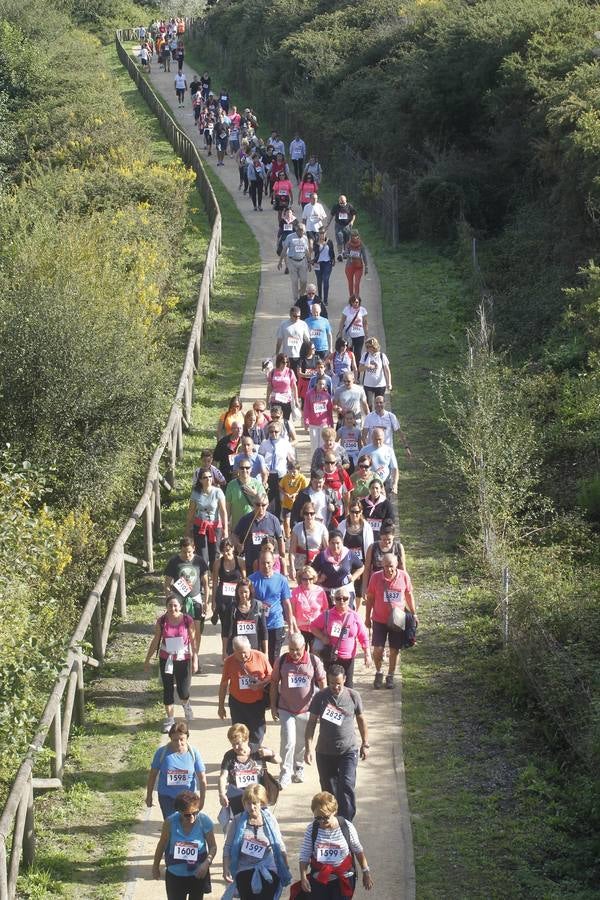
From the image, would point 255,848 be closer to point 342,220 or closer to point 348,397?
point 348,397

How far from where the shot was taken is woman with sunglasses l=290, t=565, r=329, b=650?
41.8 ft

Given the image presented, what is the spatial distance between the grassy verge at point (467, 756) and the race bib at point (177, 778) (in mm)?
1969

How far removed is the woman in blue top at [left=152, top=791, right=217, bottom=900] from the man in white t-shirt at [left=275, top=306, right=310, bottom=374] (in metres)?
10.7

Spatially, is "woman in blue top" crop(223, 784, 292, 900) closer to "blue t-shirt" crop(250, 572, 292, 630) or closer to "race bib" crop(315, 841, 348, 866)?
"race bib" crop(315, 841, 348, 866)

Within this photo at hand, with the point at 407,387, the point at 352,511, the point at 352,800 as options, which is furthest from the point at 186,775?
the point at 407,387

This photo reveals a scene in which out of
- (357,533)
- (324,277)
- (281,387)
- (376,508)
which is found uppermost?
(324,277)

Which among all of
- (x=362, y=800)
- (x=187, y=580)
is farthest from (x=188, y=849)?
(x=187, y=580)

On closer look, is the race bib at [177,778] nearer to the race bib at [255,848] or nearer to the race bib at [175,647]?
the race bib at [255,848]

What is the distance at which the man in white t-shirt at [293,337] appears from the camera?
19.6 meters

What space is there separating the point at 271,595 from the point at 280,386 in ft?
19.3

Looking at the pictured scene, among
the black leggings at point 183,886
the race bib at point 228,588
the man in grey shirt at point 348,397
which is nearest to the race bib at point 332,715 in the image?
the black leggings at point 183,886

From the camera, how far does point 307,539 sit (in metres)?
14.0

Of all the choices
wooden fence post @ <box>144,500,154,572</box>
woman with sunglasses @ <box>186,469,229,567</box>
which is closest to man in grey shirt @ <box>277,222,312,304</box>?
wooden fence post @ <box>144,500,154,572</box>

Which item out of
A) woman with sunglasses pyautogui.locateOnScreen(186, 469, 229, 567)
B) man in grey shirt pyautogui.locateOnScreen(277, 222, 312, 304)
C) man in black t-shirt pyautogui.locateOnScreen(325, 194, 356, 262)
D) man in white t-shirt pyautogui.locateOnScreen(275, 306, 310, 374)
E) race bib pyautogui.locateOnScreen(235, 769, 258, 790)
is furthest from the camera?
man in black t-shirt pyautogui.locateOnScreen(325, 194, 356, 262)
